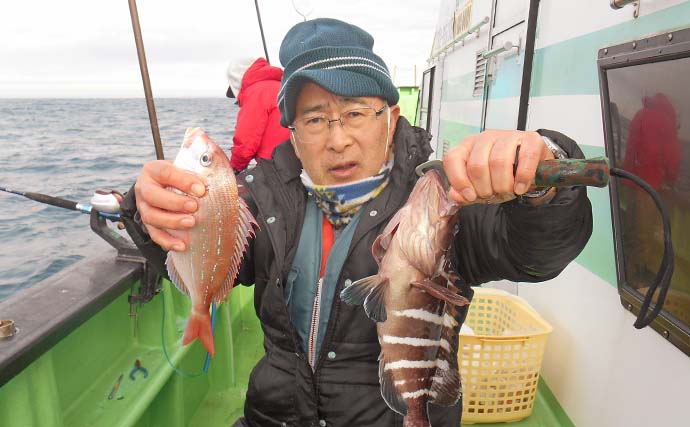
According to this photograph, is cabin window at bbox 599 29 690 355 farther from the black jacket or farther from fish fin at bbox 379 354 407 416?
fish fin at bbox 379 354 407 416

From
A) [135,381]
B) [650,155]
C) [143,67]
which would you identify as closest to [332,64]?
[650,155]

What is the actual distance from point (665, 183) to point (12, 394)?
2.76 meters

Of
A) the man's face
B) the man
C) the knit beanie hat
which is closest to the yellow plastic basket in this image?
the man

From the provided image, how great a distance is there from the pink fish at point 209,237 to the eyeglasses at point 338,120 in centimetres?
44

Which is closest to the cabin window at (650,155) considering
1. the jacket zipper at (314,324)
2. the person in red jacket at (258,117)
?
the jacket zipper at (314,324)

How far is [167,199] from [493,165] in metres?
1.07

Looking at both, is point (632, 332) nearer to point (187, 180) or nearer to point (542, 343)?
point (542, 343)

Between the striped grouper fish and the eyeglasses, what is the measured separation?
21.8 inches

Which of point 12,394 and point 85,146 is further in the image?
point 85,146

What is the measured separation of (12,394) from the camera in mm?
2027

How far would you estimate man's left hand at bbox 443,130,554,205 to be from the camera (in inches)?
49.2

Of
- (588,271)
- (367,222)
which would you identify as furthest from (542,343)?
(367,222)

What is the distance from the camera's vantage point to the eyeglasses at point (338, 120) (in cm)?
204

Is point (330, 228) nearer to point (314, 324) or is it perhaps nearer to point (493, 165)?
point (314, 324)
